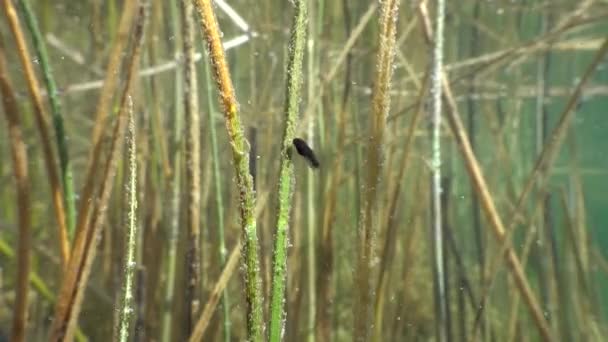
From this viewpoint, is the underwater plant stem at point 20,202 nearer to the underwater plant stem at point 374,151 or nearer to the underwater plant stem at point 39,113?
the underwater plant stem at point 39,113

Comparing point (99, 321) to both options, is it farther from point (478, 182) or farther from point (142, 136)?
point (478, 182)

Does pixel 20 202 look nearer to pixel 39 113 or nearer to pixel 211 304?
pixel 39 113

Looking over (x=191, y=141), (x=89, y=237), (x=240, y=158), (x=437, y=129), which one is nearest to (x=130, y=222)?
(x=89, y=237)

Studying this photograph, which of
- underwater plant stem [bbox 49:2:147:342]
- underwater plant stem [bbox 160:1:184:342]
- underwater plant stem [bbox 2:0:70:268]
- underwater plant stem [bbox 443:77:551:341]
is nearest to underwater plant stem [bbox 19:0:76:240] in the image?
underwater plant stem [bbox 2:0:70:268]

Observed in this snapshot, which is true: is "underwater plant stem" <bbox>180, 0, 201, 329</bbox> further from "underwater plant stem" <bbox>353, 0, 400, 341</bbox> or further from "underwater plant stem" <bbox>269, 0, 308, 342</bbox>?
"underwater plant stem" <bbox>269, 0, 308, 342</bbox>

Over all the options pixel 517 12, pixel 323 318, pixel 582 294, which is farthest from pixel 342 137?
pixel 517 12

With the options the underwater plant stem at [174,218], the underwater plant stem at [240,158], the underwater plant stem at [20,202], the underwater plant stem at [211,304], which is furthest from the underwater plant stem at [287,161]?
the underwater plant stem at [174,218]
